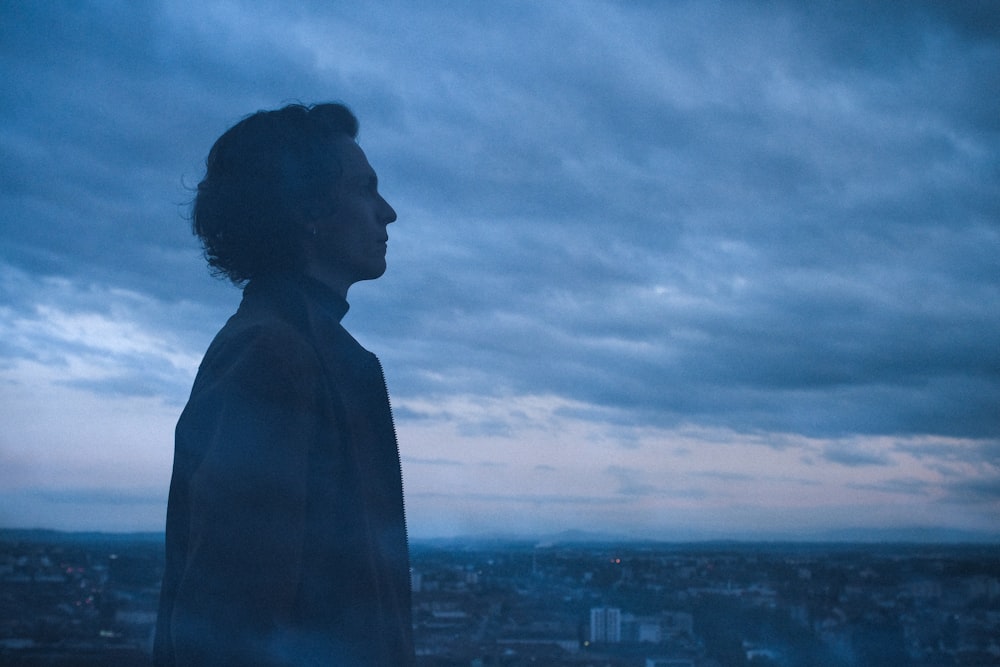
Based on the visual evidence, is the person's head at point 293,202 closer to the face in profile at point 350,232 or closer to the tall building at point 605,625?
the face in profile at point 350,232

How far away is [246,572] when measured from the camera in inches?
28.0

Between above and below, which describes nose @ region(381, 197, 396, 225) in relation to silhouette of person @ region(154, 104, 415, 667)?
above

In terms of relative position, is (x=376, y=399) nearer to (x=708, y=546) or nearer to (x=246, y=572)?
(x=246, y=572)

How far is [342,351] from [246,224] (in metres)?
0.23

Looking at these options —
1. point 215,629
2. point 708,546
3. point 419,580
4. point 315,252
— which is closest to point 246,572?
point 215,629

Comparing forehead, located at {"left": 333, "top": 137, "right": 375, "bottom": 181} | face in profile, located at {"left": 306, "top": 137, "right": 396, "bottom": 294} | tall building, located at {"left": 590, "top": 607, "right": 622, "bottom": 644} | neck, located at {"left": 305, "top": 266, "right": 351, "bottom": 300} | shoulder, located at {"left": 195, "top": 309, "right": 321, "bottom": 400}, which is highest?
forehead, located at {"left": 333, "top": 137, "right": 375, "bottom": 181}

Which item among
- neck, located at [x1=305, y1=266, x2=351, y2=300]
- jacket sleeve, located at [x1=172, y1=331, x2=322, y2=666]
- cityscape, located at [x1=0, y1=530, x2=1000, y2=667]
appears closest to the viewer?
jacket sleeve, located at [x1=172, y1=331, x2=322, y2=666]

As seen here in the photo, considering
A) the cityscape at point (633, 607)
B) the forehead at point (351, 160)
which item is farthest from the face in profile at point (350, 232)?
the cityscape at point (633, 607)

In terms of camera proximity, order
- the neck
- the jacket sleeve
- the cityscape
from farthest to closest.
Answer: the cityscape
the neck
the jacket sleeve

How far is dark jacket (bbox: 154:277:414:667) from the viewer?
2.34ft

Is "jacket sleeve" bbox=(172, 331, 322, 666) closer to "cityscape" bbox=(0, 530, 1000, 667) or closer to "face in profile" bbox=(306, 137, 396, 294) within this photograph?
"face in profile" bbox=(306, 137, 396, 294)

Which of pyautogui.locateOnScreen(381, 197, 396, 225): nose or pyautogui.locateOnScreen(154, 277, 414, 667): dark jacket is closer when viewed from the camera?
pyautogui.locateOnScreen(154, 277, 414, 667): dark jacket

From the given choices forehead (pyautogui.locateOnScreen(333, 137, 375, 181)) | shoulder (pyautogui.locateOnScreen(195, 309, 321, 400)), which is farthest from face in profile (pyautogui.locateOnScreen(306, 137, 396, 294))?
shoulder (pyautogui.locateOnScreen(195, 309, 321, 400))

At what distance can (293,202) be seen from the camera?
992mm
